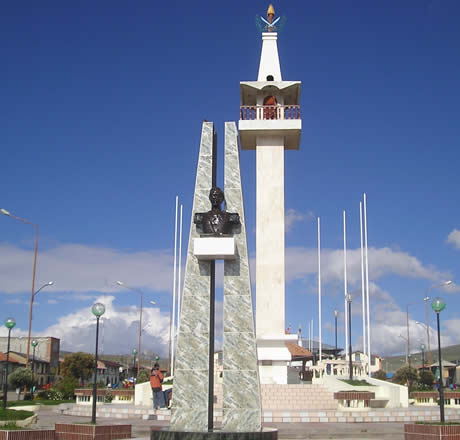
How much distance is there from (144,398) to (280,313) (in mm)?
6831

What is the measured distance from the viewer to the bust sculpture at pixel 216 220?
13672 millimetres

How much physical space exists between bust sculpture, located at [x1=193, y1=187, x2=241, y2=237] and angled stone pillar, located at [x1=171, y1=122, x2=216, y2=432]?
0.72 ft

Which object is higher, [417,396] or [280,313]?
[280,313]

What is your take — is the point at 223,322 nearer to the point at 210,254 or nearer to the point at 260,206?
the point at 210,254

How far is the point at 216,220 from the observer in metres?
13.7

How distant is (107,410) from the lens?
20578 mm

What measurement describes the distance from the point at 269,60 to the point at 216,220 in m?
18.7

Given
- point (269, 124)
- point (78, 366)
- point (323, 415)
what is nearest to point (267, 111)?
point (269, 124)

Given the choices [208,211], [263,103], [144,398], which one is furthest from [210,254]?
[263,103]

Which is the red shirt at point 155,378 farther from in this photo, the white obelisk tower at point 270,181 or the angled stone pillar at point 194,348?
the white obelisk tower at point 270,181

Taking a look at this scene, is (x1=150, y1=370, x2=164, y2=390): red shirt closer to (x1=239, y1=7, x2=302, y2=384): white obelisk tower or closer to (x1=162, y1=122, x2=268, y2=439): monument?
(x1=162, y1=122, x2=268, y2=439): monument

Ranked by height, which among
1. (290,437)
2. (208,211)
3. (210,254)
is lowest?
(290,437)

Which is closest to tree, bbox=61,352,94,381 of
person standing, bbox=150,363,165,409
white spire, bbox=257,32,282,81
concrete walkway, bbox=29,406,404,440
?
white spire, bbox=257,32,282,81

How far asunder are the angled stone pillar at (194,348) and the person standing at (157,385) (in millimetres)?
6383
